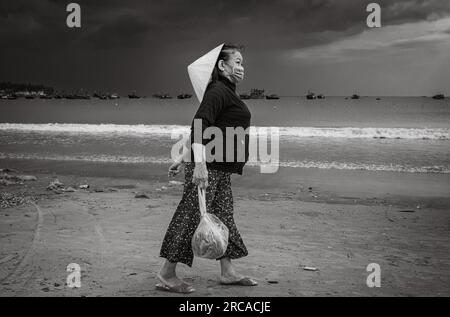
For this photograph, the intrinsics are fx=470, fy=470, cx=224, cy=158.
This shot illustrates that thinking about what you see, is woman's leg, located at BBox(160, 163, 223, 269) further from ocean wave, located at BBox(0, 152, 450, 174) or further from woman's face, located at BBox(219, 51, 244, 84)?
ocean wave, located at BBox(0, 152, 450, 174)

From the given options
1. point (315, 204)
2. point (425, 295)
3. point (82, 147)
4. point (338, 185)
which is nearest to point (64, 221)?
point (315, 204)

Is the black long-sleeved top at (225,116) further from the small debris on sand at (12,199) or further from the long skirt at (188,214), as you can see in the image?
the small debris on sand at (12,199)

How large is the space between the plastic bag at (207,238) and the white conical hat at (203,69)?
82 cm

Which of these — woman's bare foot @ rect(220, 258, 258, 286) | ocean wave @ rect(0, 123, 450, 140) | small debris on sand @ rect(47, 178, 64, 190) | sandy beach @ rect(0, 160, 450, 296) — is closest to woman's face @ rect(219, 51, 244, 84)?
woman's bare foot @ rect(220, 258, 258, 286)

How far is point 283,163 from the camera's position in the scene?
43.7 ft

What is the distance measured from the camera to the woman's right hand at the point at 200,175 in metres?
3.42

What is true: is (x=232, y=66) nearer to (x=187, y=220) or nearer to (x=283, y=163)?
(x=187, y=220)

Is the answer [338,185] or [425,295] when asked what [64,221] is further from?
[338,185]

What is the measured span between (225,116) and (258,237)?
2253mm

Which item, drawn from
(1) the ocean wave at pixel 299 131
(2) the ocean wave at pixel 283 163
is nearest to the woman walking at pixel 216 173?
(2) the ocean wave at pixel 283 163

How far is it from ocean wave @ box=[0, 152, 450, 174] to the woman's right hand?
933 cm

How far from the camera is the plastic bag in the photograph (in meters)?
3.46

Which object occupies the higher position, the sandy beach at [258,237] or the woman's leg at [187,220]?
the woman's leg at [187,220]

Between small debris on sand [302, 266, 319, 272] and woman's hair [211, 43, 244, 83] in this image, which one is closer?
woman's hair [211, 43, 244, 83]
